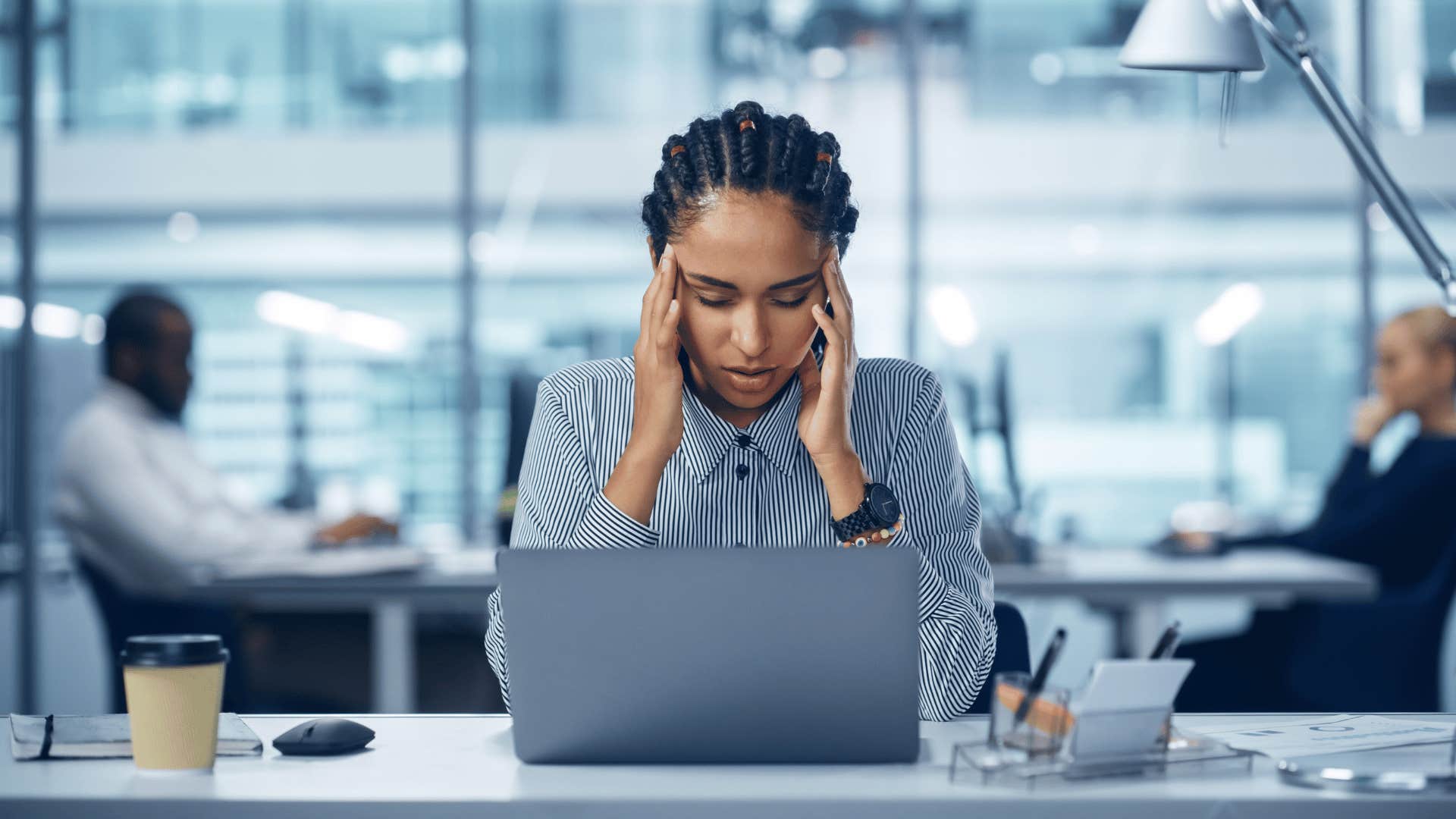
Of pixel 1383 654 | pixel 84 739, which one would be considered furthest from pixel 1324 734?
pixel 1383 654

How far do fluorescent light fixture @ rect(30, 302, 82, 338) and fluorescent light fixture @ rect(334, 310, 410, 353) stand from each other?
92cm

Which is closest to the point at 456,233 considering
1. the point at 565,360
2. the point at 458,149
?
the point at 458,149

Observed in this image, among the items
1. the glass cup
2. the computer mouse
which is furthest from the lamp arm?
the computer mouse

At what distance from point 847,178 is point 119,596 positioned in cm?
237

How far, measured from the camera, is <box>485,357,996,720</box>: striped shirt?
1.83 metres

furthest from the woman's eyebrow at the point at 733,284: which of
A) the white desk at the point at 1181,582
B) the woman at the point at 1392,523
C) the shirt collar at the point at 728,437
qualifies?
the woman at the point at 1392,523

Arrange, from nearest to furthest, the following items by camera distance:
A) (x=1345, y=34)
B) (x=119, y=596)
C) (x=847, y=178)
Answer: (x=847, y=178) < (x=119, y=596) < (x=1345, y=34)

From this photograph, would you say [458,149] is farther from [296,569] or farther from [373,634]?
[296,569]

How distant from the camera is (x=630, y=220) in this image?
514cm

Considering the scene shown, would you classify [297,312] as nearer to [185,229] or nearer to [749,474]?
[185,229]

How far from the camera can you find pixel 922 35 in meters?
5.23

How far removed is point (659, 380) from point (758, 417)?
0.27 meters

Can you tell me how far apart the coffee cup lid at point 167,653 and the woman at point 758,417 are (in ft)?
1.51

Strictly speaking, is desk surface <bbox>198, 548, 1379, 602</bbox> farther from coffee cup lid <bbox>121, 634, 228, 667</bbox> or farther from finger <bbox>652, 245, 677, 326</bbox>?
coffee cup lid <bbox>121, 634, 228, 667</bbox>
